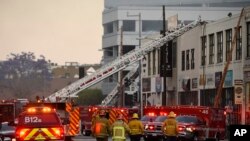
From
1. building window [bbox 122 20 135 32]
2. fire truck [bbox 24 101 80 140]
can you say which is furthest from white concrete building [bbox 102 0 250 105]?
fire truck [bbox 24 101 80 140]

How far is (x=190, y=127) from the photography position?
4738 centimetres

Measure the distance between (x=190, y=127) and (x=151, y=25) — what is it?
278 feet

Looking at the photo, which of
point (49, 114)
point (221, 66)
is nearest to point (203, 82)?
point (221, 66)

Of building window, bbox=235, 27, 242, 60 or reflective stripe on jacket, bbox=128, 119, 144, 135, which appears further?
building window, bbox=235, 27, 242, 60

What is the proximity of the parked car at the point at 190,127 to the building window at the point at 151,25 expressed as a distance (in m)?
82.6

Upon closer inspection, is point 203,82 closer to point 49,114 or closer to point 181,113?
point 181,113

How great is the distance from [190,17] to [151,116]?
77.1m

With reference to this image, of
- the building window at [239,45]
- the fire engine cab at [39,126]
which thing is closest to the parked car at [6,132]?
the fire engine cab at [39,126]

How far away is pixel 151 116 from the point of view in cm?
5194

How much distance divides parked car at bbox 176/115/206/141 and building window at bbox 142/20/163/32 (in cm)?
8262

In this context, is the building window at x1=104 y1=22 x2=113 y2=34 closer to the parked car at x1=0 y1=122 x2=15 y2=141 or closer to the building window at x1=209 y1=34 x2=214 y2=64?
the building window at x1=209 y1=34 x2=214 y2=64

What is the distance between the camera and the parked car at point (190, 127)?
47219mm

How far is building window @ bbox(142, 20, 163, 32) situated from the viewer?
13100 cm

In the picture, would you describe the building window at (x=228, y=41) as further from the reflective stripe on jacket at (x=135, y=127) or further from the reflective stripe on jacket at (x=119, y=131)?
the reflective stripe on jacket at (x=119, y=131)
